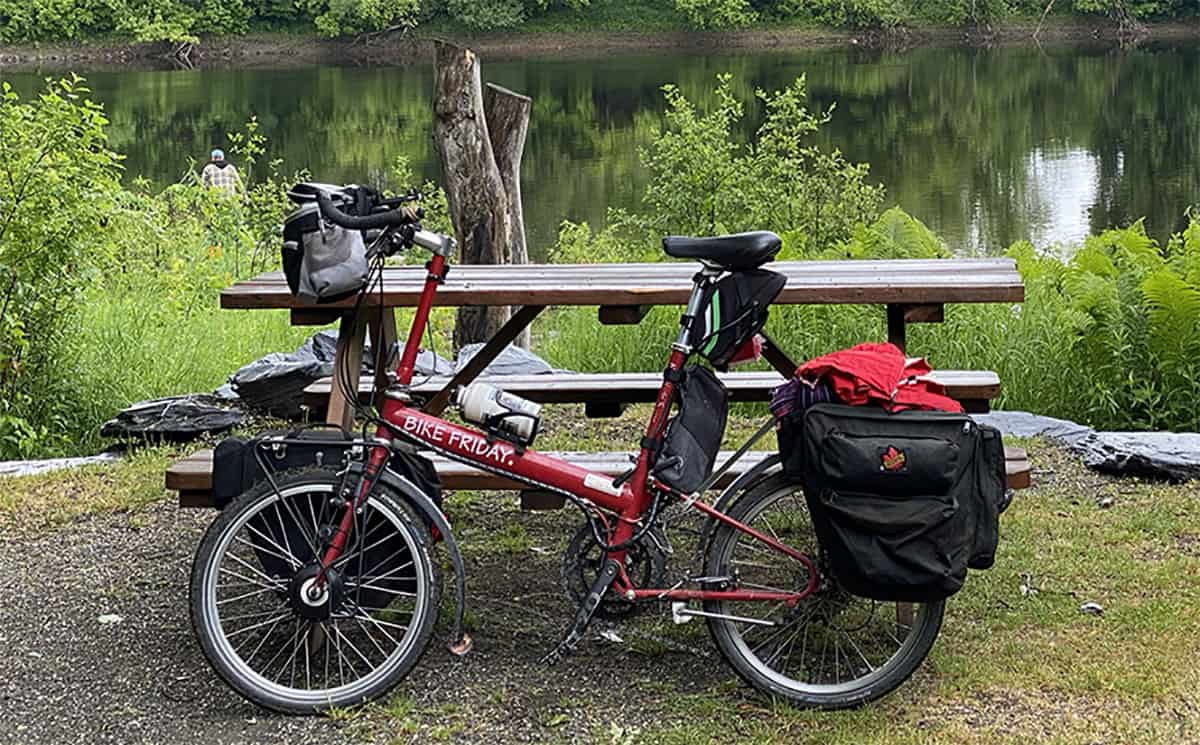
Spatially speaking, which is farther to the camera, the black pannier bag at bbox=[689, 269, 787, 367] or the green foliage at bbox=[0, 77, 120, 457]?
the green foliage at bbox=[0, 77, 120, 457]

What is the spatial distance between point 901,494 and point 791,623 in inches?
21.8

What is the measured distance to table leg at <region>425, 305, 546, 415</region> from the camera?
17.0 feet

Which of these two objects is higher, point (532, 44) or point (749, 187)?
point (532, 44)

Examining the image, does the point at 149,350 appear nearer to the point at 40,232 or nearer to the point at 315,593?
the point at 40,232

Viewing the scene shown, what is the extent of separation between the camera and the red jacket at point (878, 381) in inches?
164

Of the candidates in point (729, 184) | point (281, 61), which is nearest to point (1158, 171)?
point (729, 184)

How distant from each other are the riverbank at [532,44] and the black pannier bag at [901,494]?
5860 cm

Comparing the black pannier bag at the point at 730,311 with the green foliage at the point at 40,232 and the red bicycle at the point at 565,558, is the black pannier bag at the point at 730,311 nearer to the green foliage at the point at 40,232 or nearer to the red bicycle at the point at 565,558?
the red bicycle at the point at 565,558

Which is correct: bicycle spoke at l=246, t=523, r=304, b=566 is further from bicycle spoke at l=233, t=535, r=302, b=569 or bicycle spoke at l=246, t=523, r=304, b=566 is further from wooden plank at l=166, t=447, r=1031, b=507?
wooden plank at l=166, t=447, r=1031, b=507

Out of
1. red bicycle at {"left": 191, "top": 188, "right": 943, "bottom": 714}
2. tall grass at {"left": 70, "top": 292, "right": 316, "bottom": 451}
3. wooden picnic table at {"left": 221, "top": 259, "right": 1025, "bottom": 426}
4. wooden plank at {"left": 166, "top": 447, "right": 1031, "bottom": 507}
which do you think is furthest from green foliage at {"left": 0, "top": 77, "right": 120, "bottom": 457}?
red bicycle at {"left": 191, "top": 188, "right": 943, "bottom": 714}

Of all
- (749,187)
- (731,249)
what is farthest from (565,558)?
(749,187)

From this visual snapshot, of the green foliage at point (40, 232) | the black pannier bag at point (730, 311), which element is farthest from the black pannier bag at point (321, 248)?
the green foliage at point (40, 232)

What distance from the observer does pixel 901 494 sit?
407 cm

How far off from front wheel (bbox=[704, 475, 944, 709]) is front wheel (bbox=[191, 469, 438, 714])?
798 millimetres
